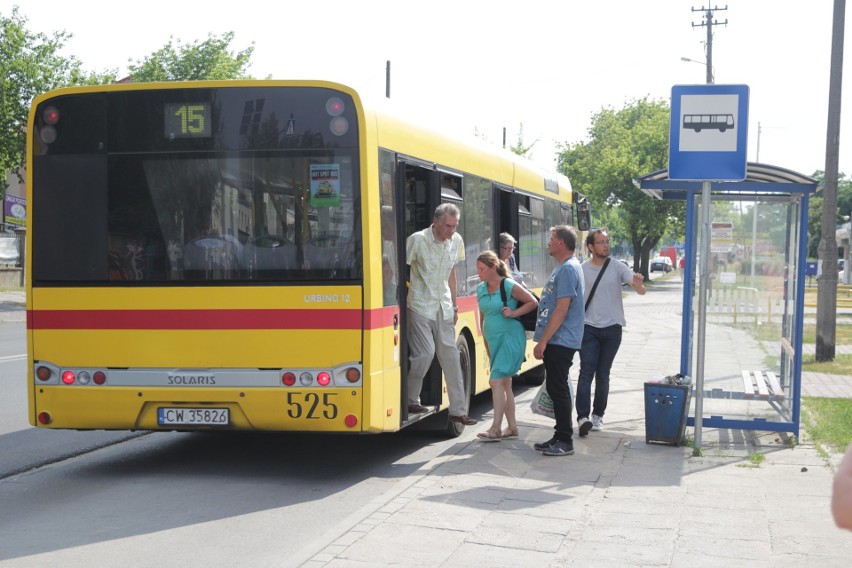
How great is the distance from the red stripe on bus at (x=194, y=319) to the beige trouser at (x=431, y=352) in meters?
1.25

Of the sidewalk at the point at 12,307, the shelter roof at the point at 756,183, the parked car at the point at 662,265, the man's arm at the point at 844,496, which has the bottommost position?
the parked car at the point at 662,265

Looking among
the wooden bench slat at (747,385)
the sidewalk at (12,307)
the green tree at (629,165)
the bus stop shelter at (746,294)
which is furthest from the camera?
the green tree at (629,165)

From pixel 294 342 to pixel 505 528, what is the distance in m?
2.17

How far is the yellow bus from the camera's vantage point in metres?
7.75

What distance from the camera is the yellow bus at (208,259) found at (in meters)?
7.75

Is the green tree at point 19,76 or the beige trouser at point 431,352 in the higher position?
the green tree at point 19,76

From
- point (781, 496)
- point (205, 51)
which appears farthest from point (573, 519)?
point (205, 51)

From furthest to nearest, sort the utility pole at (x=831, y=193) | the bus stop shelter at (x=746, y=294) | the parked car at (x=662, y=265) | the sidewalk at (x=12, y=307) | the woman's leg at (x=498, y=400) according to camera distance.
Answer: the parked car at (x=662, y=265)
the sidewalk at (x=12, y=307)
the utility pole at (x=831, y=193)
the bus stop shelter at (x=746, y=294)
the woman's leg at (x=498, y=400)

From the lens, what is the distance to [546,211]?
14922mm

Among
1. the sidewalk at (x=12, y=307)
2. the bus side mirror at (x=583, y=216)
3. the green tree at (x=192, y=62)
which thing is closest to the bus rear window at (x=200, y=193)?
the bus side mirror at (x=583, y=216)

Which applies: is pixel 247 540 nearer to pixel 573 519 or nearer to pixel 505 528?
pixel 505 528

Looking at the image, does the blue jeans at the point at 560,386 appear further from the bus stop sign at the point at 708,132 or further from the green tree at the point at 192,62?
the green tree at the point at 192,62

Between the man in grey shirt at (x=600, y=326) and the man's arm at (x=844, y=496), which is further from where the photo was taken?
the man in grey shirt at (x=600, y=326)

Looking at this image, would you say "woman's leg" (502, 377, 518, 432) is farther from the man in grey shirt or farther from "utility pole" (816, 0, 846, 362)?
"utility pole" (816, 0, 846, 362)
